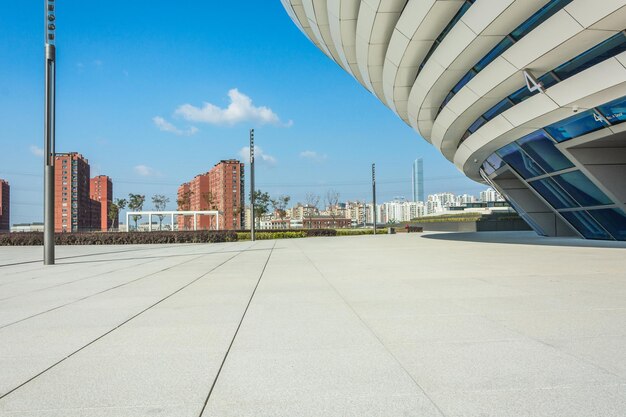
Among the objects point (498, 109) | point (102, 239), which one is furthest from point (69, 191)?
point (498, 109)

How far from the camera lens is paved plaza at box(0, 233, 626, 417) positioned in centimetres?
306

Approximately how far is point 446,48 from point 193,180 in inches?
7175

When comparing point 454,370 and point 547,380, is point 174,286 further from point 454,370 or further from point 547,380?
point 547,380

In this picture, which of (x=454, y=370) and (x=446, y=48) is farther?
(x=446, y=48)

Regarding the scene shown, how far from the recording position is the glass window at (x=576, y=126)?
46.2 feet

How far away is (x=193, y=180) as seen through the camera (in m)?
188

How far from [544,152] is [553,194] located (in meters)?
4.11

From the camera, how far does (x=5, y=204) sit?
156125 mm

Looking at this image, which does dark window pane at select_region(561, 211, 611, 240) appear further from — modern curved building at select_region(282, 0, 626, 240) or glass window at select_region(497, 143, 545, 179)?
glass window at select_region(497, 143, 545, 179)

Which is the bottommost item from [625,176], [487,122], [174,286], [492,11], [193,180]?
[174,286]

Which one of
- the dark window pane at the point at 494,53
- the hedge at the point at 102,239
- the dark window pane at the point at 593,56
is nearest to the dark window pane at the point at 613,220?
the dark window pane at the point at 593,56

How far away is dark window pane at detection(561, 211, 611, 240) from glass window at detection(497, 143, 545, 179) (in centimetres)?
295

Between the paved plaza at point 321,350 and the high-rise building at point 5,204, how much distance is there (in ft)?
548

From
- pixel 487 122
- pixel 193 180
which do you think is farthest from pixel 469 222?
pixel 193 180
